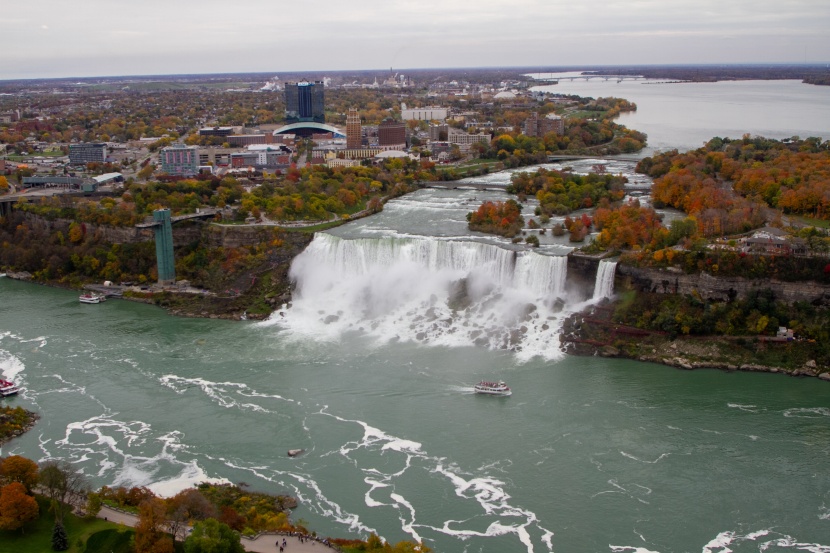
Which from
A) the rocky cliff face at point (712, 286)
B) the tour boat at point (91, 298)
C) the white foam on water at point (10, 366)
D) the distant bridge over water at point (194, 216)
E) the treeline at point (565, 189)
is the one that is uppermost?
the treeline at point (565, 189)

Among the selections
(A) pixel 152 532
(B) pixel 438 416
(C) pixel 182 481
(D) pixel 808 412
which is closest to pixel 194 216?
(B) pixel 438 416

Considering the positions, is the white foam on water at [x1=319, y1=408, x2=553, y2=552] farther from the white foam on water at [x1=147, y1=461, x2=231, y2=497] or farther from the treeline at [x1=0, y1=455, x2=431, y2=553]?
the white foam on water at [x1=147, y1=461, x2=231, y2=497]

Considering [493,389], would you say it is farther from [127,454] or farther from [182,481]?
[127,454]

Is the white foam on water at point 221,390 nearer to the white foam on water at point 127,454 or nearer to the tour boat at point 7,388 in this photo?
the white foam on water at point 127,454

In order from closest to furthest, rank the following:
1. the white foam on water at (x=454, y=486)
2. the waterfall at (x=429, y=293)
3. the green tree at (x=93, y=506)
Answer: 1. the green tree at (x=93, y=506)
2. the white foam on water at (x=454, y=486)
3. the waterfall at (x=429, y=293)

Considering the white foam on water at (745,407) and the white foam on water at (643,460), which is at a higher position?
the white foam on water at (745,407)

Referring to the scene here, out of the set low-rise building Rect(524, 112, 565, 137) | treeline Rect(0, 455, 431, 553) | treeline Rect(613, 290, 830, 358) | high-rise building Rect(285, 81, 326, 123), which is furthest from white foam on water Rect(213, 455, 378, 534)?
high-rise building Rect(285, 81, 326, 123)

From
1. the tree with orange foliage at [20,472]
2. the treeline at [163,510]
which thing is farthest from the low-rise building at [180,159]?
the tree with orange foliage at [20,472]
